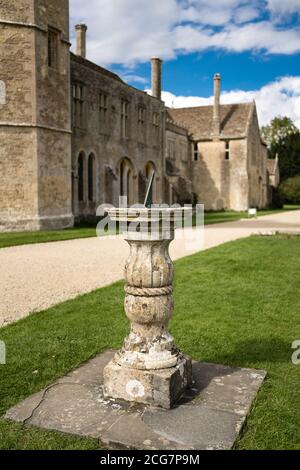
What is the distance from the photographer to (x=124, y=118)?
26562 mm

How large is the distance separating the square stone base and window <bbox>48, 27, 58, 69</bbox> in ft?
55.2

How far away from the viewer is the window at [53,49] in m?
17.9

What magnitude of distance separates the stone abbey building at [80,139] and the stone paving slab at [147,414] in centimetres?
1397

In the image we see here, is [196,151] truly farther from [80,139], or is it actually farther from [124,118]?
[80,139]

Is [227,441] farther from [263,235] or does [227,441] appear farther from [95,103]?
[95,103]

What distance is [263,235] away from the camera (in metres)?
15.7

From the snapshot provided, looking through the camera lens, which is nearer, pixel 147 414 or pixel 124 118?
pixel 147 414

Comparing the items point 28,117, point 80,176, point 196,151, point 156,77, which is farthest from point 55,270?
point 196,151

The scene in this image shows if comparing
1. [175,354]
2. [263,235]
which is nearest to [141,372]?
[175,354]

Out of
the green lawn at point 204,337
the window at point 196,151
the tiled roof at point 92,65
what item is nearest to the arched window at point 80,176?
the tiled roof at point 92,65

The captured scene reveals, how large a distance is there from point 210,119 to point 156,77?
36.1 feet

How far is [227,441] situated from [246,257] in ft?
25.8

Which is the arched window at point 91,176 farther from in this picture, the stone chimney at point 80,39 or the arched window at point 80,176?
the stone chimney at point 80,39

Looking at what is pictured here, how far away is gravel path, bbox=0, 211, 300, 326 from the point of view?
265 inches
